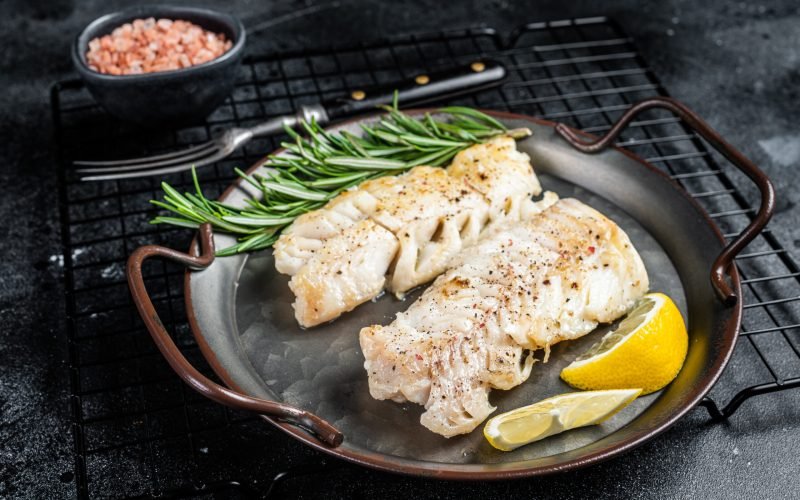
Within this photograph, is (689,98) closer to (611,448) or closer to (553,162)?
(553,162)

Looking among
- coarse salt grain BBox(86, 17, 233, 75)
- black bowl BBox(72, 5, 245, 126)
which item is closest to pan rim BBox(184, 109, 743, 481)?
black bowl BBox(72, 5, 245, 126)

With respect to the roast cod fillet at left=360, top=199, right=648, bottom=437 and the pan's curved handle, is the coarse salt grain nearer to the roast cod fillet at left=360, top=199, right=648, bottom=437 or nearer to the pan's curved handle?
the pan's curved handle

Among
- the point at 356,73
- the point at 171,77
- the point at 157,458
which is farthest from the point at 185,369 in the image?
the point at 356,73

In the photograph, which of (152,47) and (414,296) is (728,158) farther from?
(152,47)

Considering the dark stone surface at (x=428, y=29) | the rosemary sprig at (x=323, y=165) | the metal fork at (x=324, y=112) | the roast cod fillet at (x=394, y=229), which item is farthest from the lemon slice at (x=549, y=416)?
the metal fork at (x=324, y=112)

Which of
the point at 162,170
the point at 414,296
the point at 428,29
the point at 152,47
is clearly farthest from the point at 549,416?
the point at 428,29

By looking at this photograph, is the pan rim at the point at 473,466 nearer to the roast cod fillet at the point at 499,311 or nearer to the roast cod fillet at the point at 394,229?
the roast cod fillet at the point at 499,311
